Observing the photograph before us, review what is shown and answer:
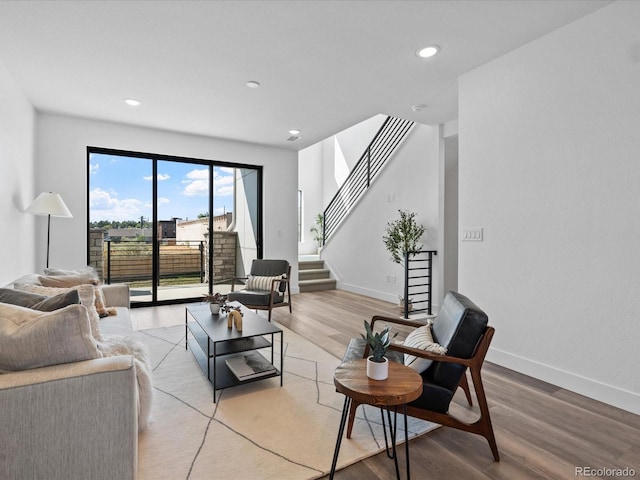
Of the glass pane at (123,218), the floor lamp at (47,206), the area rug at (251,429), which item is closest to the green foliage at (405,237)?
the area rug at (251,429)

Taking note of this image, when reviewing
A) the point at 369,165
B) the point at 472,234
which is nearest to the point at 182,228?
the point at 369,165

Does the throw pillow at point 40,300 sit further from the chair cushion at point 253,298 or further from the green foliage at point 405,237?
the green foliage at point 405,237

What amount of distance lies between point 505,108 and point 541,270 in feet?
A: 4.83

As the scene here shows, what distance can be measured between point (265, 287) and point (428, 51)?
3.44 m

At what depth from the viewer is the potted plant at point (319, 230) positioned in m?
8.71

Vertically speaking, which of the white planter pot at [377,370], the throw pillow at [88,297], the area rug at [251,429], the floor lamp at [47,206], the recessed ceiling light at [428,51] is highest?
the recessed ceiling light at [428,51]

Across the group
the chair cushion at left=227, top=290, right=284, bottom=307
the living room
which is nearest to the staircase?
the chair cushion at left=227, top=290, right=284, bottom=307

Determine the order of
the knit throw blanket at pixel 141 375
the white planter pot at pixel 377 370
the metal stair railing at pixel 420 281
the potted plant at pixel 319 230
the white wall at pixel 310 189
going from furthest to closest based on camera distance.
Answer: the white wall at pixel 310 189, the potted plant at pixel 319 230, the metal stair railing at pixel 420 281, the knit throw blanket at pixel 141 375, the white planter pot at pixel 377 370

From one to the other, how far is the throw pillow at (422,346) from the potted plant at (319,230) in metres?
6.44

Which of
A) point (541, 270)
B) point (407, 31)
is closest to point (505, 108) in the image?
point (407, 31)

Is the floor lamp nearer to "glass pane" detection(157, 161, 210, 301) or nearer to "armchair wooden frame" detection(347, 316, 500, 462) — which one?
"glass pane" detection(157, 161, 210, 301)

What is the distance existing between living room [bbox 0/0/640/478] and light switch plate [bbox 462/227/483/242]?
1.7 inches

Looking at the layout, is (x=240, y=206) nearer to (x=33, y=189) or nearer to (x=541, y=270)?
(x=33, y=189)

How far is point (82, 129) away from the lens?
4.83 m
